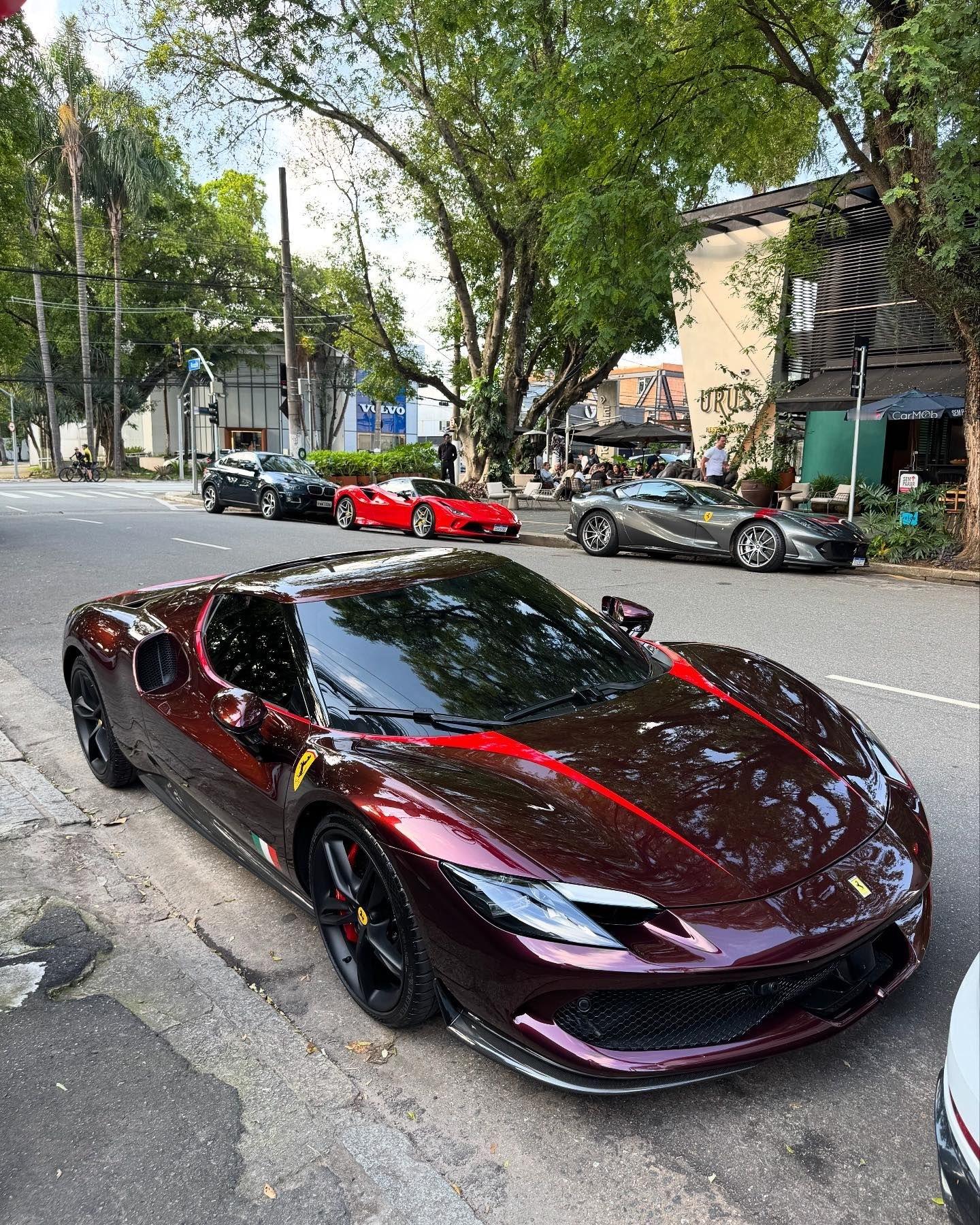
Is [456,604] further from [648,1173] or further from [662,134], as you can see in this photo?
[662,134]

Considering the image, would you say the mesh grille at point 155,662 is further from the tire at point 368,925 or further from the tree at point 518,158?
the tree at point 518,158

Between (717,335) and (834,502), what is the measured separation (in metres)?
6.27

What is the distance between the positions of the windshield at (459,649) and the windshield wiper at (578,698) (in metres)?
0.02

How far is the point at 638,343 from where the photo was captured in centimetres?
2973

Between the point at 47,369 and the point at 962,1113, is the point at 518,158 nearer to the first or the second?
the point at 962,1113

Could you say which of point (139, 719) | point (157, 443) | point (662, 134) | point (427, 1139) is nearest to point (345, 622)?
point (139, 719)

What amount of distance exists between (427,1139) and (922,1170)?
3.66 feet

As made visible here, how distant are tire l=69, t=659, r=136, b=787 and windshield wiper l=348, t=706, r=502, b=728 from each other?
1.86m

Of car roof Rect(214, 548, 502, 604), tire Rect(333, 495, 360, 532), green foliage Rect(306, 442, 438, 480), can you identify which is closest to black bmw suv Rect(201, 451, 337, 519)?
tire Rect(333, 495, 360, 532)

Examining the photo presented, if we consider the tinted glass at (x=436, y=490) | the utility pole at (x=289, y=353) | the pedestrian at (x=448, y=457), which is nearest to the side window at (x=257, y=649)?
the tinted glass at (x=436, y=490)

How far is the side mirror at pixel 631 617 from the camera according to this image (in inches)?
163

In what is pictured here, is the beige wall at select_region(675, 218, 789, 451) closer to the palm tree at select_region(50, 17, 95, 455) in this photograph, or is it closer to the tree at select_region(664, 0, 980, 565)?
the tree at select_region(664, 0, 980, 565)

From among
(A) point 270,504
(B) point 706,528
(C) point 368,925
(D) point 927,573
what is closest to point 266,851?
(C) point 368,925

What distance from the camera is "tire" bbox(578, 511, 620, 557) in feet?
48.6
